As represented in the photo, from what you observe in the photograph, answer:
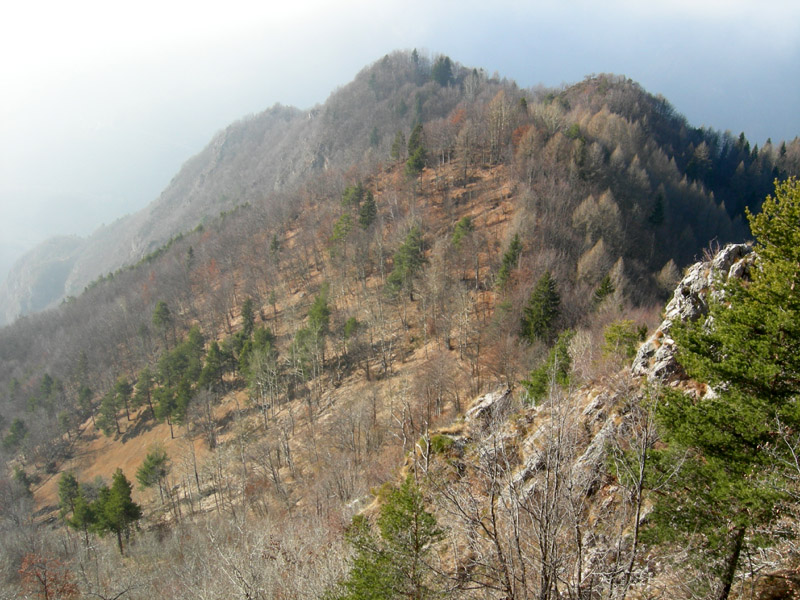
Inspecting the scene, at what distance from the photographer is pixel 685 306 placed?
15.8m

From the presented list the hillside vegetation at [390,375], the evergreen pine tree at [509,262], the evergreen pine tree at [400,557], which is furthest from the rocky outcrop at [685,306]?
the evergreen pine tree at [509,262]

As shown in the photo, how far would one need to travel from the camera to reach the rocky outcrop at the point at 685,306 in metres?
14.0

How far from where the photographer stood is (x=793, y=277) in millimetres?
7062

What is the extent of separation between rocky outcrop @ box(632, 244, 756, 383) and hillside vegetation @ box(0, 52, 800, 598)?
1513 mm

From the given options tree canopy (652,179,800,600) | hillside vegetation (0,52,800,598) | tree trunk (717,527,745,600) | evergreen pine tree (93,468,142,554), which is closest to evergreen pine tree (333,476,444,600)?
hillside vegetation (0,52,800,598)

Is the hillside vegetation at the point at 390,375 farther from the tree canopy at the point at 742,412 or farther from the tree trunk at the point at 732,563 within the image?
the tree canopy at the point at 742,412

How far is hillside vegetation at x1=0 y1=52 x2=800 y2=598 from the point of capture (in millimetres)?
9594

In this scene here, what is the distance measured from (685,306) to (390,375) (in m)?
29.0

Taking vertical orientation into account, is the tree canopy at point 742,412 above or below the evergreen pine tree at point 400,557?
above

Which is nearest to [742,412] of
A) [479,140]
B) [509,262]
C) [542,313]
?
[542,313]

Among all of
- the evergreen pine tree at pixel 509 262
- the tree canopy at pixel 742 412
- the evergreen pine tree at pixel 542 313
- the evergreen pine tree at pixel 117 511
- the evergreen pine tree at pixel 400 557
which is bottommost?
the evergreen pine tree at pixel 117 511

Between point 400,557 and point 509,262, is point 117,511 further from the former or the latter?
point 509,262

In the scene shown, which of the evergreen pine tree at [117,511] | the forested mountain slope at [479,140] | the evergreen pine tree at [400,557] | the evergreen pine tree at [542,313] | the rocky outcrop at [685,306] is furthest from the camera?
the forested mountain slope at [479,140]

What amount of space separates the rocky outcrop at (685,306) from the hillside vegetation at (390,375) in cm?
151
